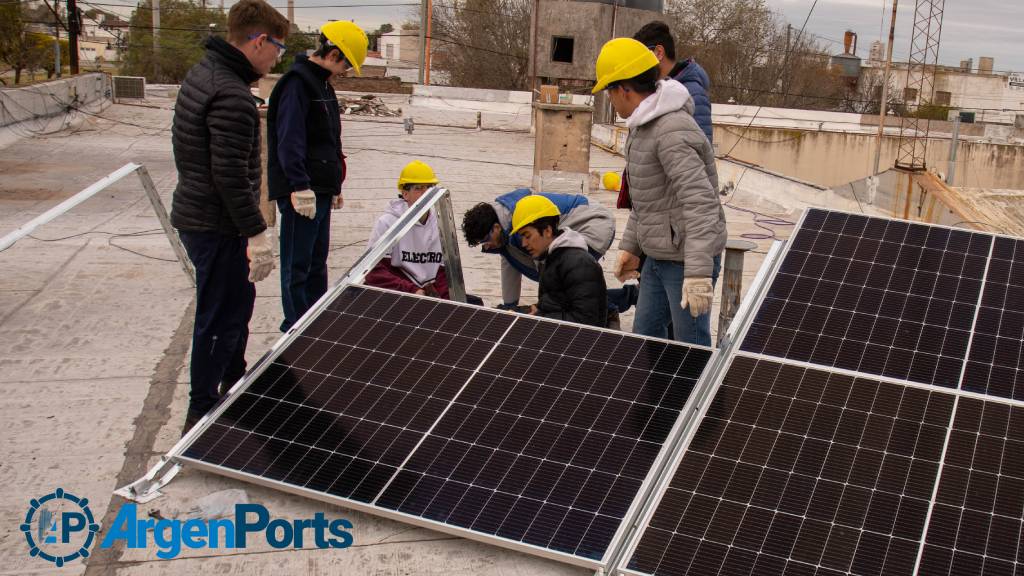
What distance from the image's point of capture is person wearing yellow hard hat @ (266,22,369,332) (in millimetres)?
5457

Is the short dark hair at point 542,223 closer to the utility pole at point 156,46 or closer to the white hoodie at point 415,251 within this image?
the white hoodie at point 415,251

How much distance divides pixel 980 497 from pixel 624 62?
2323 mm

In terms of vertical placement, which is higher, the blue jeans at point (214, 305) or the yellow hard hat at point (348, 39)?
the yellow hard hat at point (348, 39)

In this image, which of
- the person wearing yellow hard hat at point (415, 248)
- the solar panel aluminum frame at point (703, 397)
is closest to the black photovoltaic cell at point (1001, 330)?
the solar panel aluminum frame at point (703, 397)

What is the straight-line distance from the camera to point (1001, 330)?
404 centimetres

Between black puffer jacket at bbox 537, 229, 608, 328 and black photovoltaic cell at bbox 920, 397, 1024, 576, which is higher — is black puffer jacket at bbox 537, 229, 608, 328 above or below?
above

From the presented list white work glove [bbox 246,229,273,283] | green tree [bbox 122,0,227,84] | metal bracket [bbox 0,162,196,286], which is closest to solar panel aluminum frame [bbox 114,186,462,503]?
white work glove [bbox 246,229,273,283]

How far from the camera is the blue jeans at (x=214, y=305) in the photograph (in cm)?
445

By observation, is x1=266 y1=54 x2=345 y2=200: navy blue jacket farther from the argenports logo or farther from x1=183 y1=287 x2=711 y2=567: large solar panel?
the argenports logo

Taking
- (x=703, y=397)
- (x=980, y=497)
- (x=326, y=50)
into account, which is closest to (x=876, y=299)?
(x=703, y=397)

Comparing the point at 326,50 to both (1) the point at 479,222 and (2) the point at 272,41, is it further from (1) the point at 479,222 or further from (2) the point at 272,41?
(1) the point at 479,222

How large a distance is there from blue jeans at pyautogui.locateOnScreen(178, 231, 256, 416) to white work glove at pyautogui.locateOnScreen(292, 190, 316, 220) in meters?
0.84

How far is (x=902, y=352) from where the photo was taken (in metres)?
3.97

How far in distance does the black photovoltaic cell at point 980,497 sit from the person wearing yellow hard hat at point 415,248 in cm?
359
